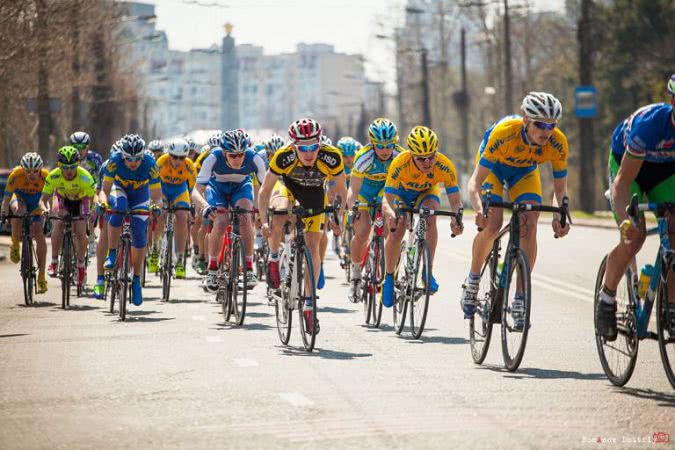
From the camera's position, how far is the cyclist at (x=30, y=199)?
59.6ft

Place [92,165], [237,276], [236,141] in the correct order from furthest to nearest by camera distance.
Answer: [92,165], [236,141], [237,276]

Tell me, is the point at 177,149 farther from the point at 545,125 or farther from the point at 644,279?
the point at 644,279

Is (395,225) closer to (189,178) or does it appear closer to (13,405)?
(13,405)

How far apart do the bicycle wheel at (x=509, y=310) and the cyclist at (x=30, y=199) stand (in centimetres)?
921

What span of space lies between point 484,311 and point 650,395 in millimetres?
1991

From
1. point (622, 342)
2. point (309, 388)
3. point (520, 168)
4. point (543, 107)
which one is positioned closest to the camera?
point (622, 342)

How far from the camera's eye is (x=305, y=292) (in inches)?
464

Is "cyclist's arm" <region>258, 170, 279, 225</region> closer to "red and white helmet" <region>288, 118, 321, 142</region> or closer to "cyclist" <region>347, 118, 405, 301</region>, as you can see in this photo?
"red and white helmet" <region>288, 118, 321, 142</region>

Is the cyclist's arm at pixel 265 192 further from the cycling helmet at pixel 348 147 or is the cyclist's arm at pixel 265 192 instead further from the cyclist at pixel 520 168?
the cycling helmet at pixel 348 147

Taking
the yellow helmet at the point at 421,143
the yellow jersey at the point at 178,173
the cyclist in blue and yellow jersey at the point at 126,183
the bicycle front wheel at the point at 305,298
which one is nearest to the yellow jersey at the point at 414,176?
the yellow helmet at the point at 421,143

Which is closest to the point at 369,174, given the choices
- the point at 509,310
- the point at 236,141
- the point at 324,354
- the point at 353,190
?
the point at 353,190

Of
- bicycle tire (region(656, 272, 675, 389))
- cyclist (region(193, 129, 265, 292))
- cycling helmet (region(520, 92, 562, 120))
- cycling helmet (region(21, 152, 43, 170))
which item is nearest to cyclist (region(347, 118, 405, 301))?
cyclist (region(193, 129, 265, 292))

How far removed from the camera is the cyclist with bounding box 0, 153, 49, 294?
18172mm

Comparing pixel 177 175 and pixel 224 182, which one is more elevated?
pixel 177 175
